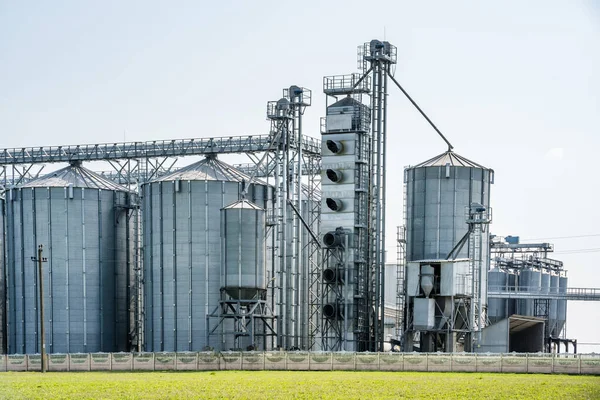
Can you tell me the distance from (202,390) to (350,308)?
2755 centimetres

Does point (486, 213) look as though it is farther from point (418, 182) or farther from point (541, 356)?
point (541, 356)

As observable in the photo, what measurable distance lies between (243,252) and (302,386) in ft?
85.2

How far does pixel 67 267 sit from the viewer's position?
89.6 m

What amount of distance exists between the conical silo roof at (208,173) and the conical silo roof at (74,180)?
24.7 ft

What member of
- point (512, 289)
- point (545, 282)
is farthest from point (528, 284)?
point (545, 282)

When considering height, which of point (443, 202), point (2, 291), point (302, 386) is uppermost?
point (443, 202)

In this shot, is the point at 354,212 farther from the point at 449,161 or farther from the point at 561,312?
the point at 561,312

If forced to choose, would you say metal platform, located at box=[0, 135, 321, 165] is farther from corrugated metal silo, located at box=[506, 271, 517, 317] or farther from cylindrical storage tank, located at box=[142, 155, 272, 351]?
corrugated metal silo, located at box=[506, 271, 517, 317]

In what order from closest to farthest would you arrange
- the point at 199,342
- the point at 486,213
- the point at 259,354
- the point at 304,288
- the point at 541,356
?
1. the point at 541,356
2. the point at 259,354
3. the point at 486,213
4. the point at 199,342
5. the point at 304,288

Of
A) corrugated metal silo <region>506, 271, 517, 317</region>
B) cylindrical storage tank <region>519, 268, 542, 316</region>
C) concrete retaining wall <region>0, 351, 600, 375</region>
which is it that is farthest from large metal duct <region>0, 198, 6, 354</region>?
cylindrical storage tank <region>519, 268, 542, 316</region>

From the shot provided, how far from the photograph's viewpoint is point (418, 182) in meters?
81.9

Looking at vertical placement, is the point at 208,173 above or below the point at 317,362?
above

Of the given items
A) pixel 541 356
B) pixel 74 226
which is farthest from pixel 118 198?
pixel 541 356

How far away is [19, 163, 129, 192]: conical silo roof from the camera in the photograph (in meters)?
91.6
